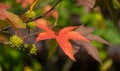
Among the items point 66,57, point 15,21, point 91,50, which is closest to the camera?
point 15,21

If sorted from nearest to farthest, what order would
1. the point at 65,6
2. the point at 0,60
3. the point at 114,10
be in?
the point at 114,10 → the point at 0,60 → the point at 65,6

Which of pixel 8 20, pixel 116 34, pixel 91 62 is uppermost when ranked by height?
pixel 8 20

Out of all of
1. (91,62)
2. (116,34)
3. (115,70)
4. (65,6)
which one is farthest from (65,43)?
(91,62)

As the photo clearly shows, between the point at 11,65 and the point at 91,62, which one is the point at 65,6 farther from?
the point at 91,62

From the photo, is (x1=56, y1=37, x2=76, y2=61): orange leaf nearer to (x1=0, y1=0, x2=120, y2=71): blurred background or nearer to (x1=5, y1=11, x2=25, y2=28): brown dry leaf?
(x1=5, y1=11, x2=25, y2=28): brown dry leaf

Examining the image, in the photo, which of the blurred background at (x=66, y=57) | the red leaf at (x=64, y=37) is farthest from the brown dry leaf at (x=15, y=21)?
the blurred background at (x=66, y=57)

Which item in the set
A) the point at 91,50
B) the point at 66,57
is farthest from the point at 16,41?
the point at 66,57

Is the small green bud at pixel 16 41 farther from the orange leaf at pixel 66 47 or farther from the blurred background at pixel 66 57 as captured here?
the blurred background at pixel 66 57

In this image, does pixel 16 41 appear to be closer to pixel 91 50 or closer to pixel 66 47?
→ pixel 66 47

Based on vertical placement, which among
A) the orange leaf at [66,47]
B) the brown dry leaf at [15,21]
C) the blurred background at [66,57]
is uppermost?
the brown dry leaf at [15,21]

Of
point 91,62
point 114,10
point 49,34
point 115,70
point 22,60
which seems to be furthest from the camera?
point 91,62

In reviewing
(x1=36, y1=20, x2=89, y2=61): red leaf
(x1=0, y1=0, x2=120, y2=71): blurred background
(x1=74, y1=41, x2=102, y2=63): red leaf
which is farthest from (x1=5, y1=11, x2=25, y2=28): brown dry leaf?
(x1=0, y1=0, x2=120, y2=71): blurred background
